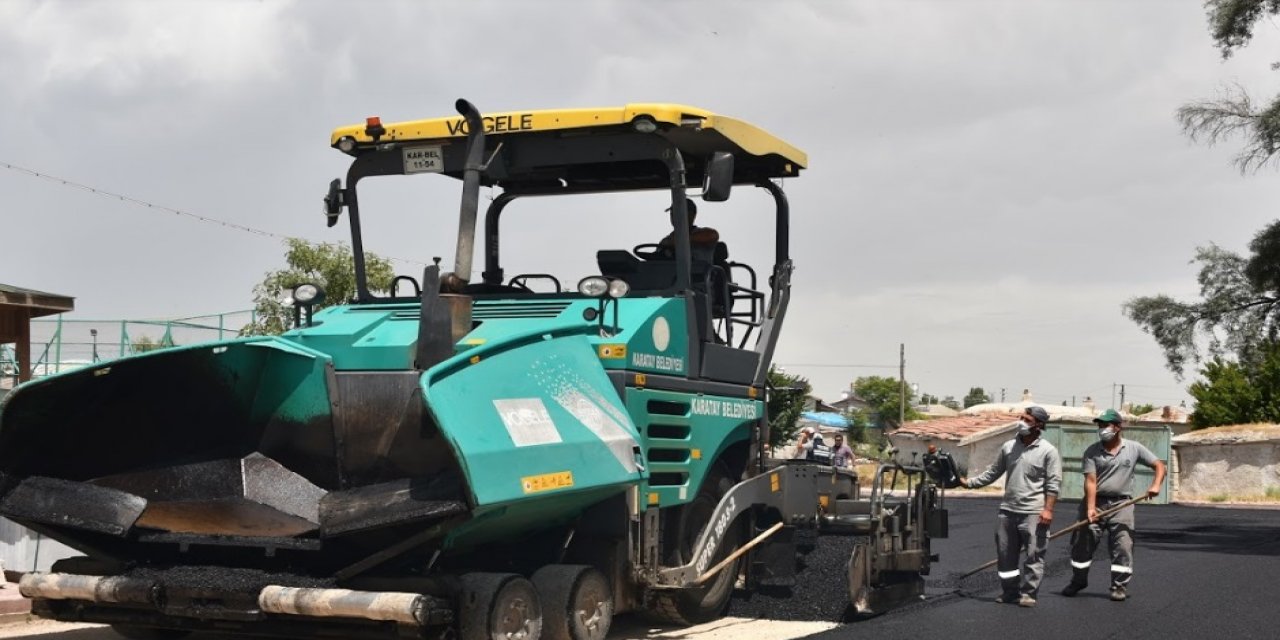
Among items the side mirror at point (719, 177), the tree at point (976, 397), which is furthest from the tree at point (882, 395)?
the side mirror at point (719, 177)

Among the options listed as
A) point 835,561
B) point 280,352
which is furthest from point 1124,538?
point 280,352

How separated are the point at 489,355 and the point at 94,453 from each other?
1.91 metres

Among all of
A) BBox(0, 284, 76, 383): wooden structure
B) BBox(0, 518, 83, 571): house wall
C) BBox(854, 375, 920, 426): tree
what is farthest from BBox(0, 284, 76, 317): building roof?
BBox(854, 375, 920, 426): tree

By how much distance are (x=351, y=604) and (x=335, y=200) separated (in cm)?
284

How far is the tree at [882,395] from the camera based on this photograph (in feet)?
292

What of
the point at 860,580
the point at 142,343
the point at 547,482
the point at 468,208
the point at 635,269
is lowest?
the point at 860,580

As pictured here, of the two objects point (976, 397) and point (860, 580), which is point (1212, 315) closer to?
point (860, 580)

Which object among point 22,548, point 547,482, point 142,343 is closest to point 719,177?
point 547,482

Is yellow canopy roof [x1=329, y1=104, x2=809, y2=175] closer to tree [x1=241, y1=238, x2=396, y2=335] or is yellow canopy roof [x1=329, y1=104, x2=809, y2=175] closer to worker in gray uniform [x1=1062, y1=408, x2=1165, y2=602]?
worker in gray uniform [x1=1062, y1=408, x2=1165, y2=602]

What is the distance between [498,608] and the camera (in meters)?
5.82

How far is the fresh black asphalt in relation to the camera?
317 inches

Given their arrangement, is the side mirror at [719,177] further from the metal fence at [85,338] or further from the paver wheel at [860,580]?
the metal fence at [85,338]

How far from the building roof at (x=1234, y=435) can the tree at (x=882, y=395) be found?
5390 centimetres

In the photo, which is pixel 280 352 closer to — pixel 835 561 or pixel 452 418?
pixel 452 418
